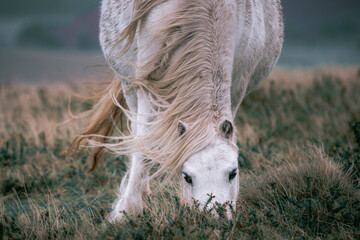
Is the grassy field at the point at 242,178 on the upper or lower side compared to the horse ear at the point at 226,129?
lower

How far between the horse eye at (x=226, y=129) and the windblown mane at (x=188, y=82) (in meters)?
0.05

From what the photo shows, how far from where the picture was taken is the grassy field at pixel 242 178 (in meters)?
2.55

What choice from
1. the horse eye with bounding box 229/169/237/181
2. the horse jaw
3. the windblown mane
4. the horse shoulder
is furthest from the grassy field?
the horse shoulder

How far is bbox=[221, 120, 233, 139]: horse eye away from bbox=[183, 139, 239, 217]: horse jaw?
0.06m

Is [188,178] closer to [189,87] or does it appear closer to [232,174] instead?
[232,174]

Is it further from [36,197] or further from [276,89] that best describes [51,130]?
[276,89]

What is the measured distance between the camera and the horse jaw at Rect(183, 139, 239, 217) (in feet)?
7.86

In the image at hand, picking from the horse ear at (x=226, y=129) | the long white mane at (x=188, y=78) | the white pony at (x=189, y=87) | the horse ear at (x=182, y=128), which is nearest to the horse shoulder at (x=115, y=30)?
the white pony at (x=189, y=87)

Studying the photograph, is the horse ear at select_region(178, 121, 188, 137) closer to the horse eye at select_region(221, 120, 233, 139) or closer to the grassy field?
the horse eye at select_region(221, 120, 233, 139)

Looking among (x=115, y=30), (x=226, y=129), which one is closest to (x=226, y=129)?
(x=226, y=129)

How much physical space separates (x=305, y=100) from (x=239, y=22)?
14.6ft

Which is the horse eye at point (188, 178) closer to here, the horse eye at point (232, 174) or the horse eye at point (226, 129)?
the horse eye at point (232, 174)

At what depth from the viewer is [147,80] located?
2.89m

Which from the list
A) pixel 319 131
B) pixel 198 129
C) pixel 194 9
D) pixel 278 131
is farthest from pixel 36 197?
pixel 319 131
